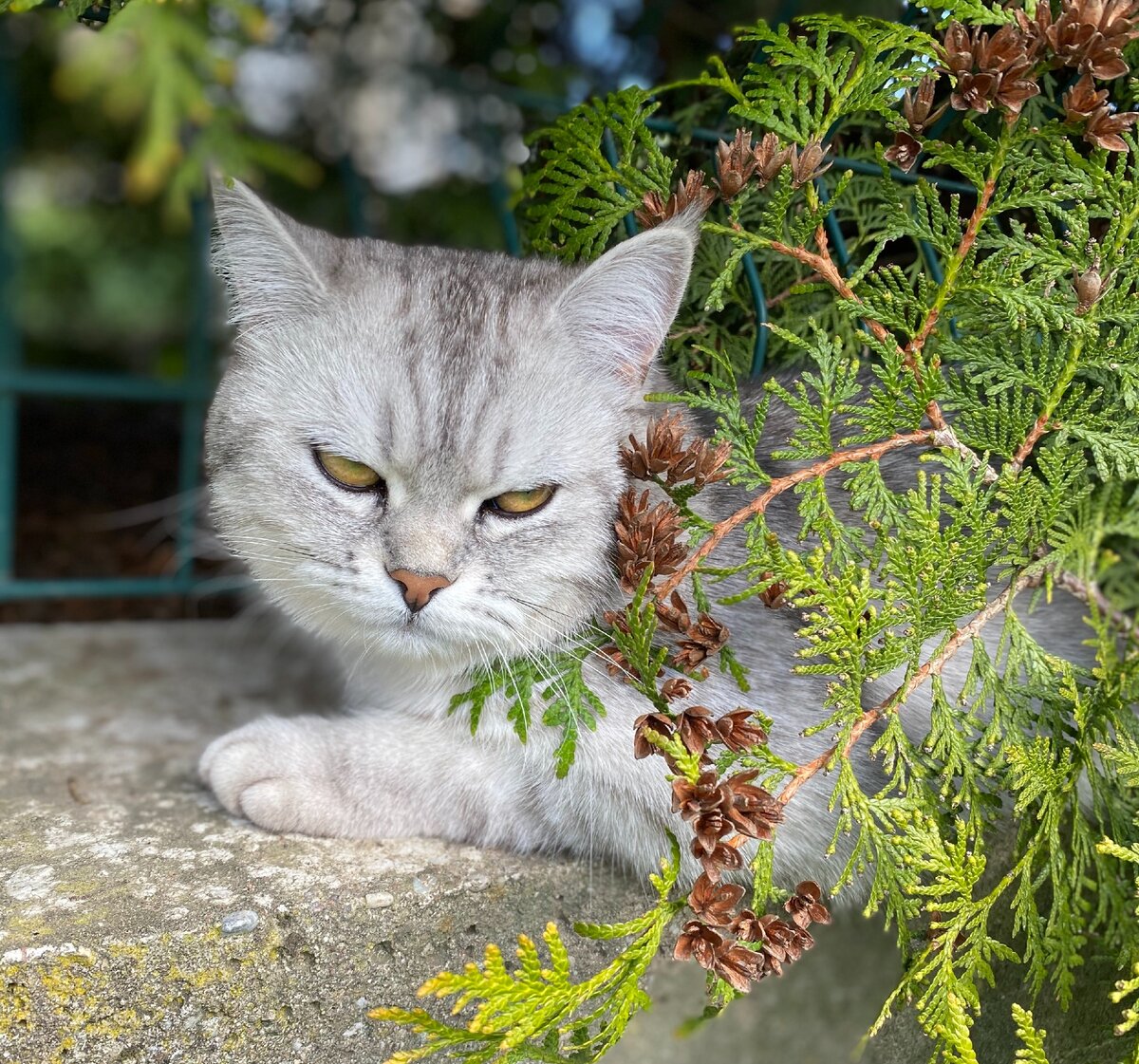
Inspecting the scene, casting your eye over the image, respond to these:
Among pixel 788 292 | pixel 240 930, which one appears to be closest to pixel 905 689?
pixel 788 292

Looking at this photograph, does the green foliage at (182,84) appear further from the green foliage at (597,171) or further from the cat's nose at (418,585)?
the cat's nose at (418,585)

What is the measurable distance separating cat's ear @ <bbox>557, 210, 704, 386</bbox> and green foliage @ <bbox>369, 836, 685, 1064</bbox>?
76 cm

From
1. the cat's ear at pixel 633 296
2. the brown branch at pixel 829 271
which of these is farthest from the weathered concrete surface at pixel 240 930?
the brown branch at pixel 829 271

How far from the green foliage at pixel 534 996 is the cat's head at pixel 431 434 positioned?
0.48 m

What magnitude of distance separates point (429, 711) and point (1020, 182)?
1.23 metres

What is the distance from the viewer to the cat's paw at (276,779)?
1698mm

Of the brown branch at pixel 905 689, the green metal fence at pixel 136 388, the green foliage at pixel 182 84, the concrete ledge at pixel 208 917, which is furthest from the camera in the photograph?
the green metal fence at pixel 136 388

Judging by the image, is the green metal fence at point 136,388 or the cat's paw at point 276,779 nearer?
the cat's paw at point 276,779

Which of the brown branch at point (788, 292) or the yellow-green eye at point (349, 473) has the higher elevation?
the brown branch at point (788, 292)

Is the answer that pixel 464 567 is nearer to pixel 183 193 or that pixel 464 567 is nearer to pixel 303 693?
pixel 303 693

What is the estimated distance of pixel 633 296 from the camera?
155 centimetres

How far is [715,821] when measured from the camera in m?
1.12

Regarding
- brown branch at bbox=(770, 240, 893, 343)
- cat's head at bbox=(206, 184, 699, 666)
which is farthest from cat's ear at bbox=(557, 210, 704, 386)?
brown branch at bbox=(770, 240, 893, 343)

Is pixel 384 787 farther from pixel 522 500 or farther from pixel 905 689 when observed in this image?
pixel 905 689
